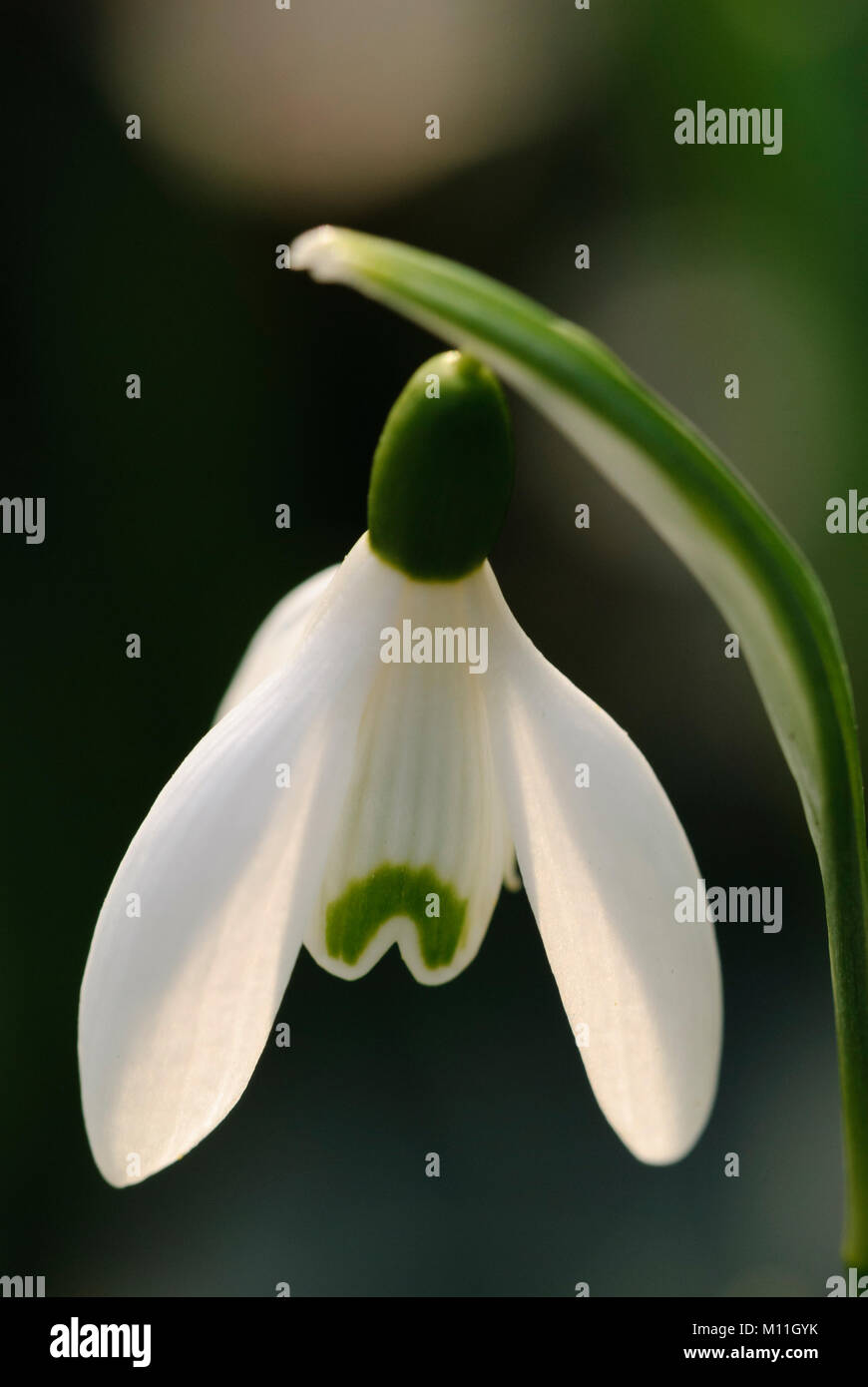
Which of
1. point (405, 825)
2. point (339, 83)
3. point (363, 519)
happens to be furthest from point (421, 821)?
point (339, 83)

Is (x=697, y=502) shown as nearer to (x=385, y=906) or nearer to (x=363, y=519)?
(x=385, y=906)

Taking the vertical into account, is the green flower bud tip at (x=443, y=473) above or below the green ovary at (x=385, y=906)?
above

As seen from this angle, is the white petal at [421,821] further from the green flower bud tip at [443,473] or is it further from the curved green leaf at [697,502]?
the curved green leaf at [697,502]

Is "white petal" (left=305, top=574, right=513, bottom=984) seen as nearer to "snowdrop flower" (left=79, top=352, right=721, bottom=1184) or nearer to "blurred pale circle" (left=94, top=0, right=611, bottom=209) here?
"snowdrop flower" (left=79, top=352, right=721, bottom=1184)

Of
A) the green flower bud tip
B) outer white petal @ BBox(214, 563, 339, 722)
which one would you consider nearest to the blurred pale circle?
outer white petal @ BBox(214, 563, 339, 722)

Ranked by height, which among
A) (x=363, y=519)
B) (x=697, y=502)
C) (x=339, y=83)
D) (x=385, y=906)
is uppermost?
(x=339, y=83)

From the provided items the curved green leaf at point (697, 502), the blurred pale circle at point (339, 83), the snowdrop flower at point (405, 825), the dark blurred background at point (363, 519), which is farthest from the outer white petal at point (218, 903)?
the blurred pale circle at point (339, 83)

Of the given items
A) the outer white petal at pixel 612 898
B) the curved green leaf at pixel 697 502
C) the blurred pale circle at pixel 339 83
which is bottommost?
the outer white petal at pixel 612 898
